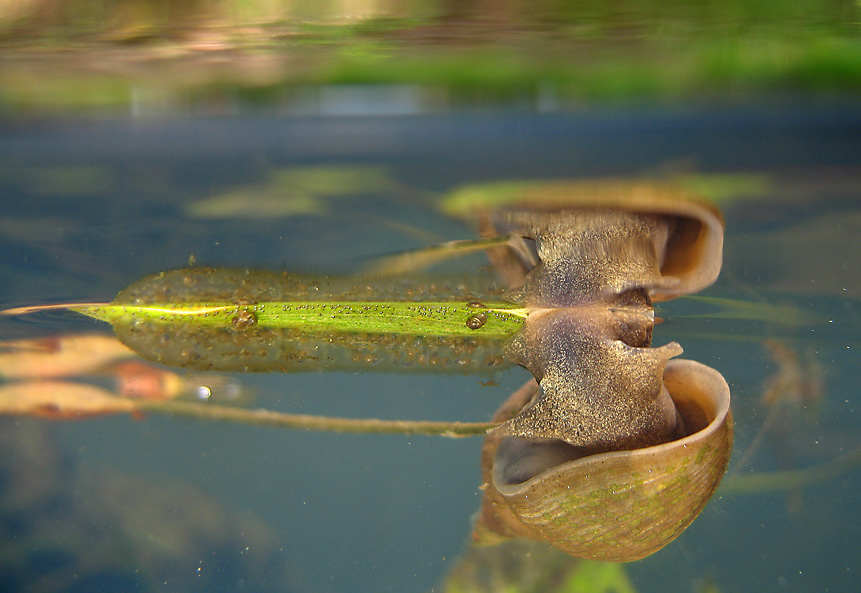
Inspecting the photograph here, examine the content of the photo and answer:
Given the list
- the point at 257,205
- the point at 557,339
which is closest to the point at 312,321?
the point at 257,205

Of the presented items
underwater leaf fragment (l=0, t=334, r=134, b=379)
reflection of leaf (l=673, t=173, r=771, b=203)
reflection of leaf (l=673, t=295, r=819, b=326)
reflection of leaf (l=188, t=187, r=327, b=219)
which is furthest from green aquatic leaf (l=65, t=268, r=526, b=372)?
reflection of leaf (l=673, t=295, r=819, b=326)

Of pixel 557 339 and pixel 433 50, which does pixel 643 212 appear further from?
pixel 433 50

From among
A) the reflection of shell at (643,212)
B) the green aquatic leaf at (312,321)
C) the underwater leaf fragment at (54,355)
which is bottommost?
the underwater leaf fragment at (54,355)

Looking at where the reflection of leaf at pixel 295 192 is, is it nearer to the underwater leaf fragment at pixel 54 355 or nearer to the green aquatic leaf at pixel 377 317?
the green aquatic leaf at pixel 377 317

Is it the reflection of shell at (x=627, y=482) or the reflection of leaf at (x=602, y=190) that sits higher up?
the reflection of leaf at (x=602, y=190)

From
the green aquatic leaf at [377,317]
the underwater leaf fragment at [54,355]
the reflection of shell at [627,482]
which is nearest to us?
the reflection of shell at [627,482]

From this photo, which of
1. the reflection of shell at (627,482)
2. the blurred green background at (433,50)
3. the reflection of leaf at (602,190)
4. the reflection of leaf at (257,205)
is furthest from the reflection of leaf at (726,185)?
the reflection of leaf at (257,205)

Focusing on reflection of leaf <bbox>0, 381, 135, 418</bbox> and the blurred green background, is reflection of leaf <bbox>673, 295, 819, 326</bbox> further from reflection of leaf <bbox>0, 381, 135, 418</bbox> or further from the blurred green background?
reflection of leaf <bbox>0, 381, 135, 418</bbox>

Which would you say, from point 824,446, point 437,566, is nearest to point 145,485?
point 437,566
